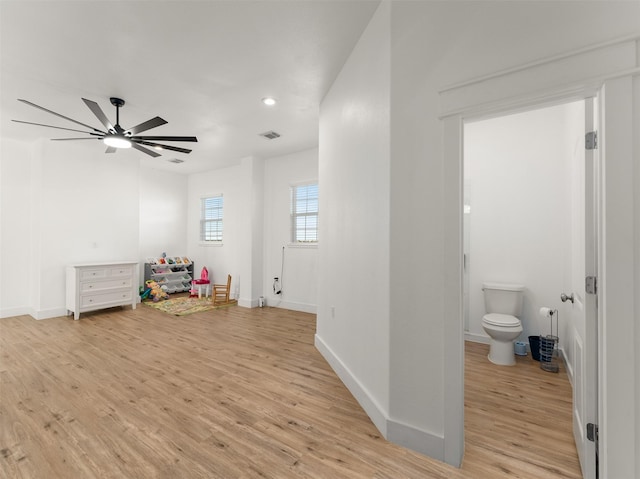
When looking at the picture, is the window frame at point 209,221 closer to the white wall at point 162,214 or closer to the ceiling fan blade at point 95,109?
the white wall at point 162,214

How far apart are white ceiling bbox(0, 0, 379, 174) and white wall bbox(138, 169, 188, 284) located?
104 inches

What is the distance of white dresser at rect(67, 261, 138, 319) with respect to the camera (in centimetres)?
476

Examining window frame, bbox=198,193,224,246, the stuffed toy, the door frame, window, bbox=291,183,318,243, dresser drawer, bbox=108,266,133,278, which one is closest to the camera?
the door frame

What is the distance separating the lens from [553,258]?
3.22m

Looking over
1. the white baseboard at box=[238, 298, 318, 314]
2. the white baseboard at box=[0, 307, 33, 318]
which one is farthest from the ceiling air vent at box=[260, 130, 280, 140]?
the white baseboard at box=[0, 307, 33, 318]

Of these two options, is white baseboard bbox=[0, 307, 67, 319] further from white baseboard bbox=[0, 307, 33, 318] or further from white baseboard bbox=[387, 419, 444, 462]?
white baseboard bbox=[387, 419, 444, 462]

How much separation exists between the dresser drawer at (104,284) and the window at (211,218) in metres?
2.22

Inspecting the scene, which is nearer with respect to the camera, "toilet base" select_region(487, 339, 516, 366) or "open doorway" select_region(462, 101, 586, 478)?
"toilet base" select_region(487, 339, 516, 366)

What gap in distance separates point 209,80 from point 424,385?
3.40 m

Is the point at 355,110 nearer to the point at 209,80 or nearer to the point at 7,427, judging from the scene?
the point at 209,80

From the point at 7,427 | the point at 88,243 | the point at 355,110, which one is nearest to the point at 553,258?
the point at 355,110

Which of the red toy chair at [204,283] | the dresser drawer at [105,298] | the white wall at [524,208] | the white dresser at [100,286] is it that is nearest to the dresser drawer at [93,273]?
the white dresser at [100,286]

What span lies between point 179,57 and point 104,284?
13.7 ft

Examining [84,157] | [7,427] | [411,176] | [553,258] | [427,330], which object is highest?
[84,157]
